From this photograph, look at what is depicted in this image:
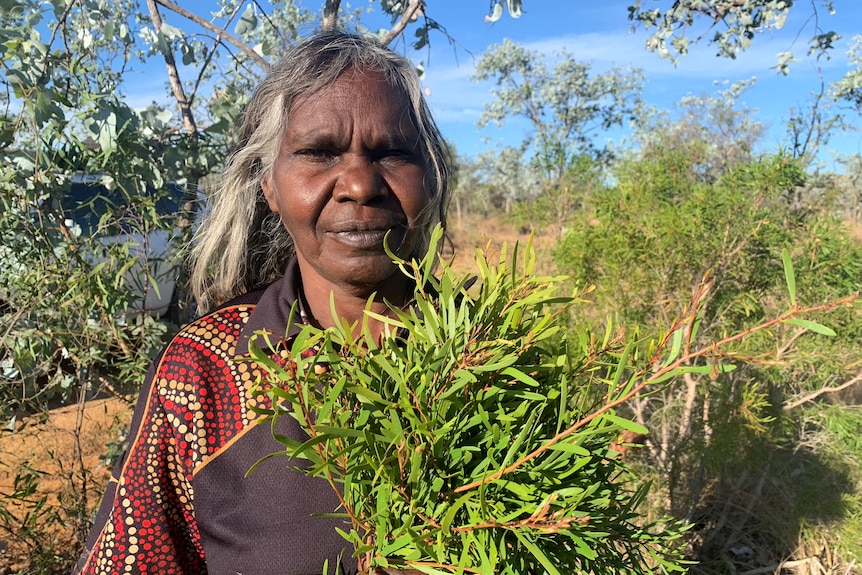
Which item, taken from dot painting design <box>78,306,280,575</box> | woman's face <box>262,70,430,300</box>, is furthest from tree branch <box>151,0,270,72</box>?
dot painting design <box>78,306,280,575</box>

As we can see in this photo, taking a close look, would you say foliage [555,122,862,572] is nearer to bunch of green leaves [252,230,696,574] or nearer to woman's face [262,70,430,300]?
woman's face [262,70,430,300]

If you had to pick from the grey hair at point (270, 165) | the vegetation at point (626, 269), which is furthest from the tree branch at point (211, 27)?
the grey hair at point (270, 165)

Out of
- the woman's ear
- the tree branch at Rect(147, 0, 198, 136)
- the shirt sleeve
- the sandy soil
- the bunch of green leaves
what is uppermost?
the tree branch at Rect(147, 0, 198, 136)

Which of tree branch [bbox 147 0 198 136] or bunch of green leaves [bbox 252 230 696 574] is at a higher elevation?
tree branch [bbox 147 0 198 136]

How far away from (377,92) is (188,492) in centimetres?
88

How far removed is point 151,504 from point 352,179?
73cm

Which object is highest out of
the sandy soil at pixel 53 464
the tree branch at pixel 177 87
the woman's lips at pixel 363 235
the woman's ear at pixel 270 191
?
the tree branch at pixel 177 87

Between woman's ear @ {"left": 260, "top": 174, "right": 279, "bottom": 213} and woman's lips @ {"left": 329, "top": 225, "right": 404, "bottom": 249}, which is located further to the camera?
woman's ear @ {"left": 260, "top": 174, "right": 279, "bottom": 213}

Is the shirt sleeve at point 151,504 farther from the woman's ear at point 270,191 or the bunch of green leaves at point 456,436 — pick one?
the bunch of green leaves at point 456,436

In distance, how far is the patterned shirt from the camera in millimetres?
1127

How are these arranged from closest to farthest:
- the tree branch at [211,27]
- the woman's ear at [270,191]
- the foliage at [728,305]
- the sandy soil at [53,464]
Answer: the woman's ear at [270,191] → the tree branch at [211,27] → the sandy soil at [53,464] → the foliage at [728,305]

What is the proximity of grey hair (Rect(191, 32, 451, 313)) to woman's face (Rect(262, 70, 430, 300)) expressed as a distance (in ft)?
0.13

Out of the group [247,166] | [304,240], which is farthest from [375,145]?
[247,166]

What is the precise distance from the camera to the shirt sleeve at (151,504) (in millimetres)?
1145
